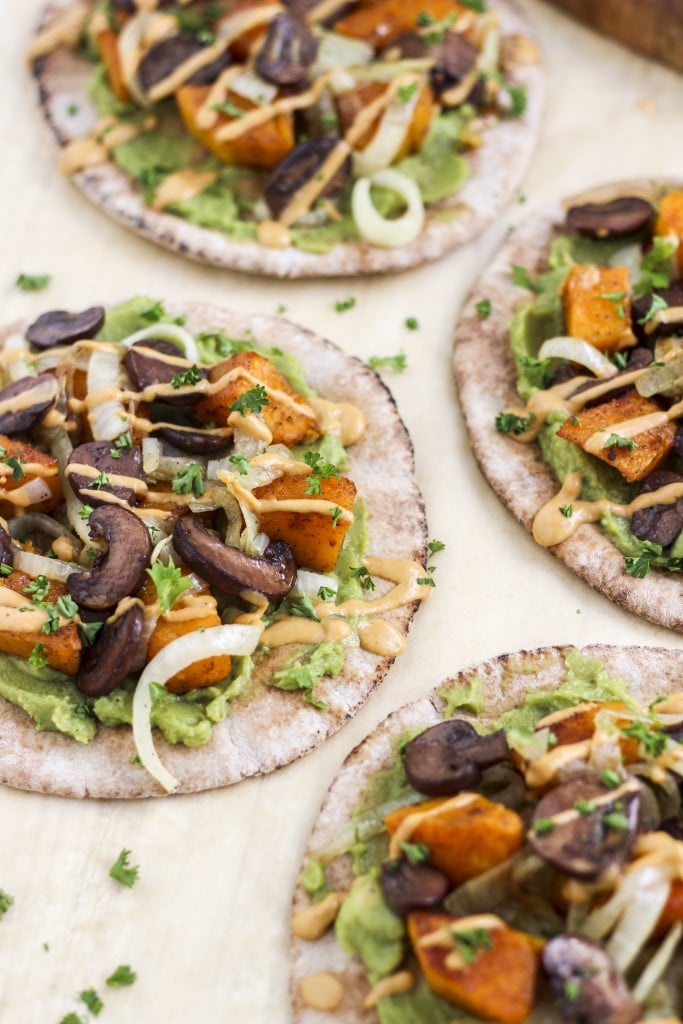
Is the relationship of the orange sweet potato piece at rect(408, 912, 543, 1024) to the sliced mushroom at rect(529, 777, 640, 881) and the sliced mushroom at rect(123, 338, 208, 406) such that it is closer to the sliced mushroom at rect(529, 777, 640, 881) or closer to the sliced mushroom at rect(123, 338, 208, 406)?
the sliced mushroom at rect(529, 777, 640, 881)

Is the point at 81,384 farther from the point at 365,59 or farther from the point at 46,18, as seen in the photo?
the point at 46,18

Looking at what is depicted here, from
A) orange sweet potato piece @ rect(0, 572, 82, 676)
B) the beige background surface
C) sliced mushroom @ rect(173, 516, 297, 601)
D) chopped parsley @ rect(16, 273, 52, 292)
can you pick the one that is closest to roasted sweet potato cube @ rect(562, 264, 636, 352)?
the beige background surface

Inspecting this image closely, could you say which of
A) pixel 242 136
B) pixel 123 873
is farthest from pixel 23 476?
pixel 242 136

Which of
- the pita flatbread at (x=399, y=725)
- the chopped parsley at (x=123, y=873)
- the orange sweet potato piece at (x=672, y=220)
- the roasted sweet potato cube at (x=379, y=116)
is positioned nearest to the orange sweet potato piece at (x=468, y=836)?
the pita flatbread at (x=399, y=725)

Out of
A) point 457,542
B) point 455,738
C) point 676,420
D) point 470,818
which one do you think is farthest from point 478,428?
point 470,818

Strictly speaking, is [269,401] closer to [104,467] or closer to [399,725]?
[104,467]

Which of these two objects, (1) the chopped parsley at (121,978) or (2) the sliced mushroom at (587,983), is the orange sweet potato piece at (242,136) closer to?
(1) the chopped parsley at (121,978)
